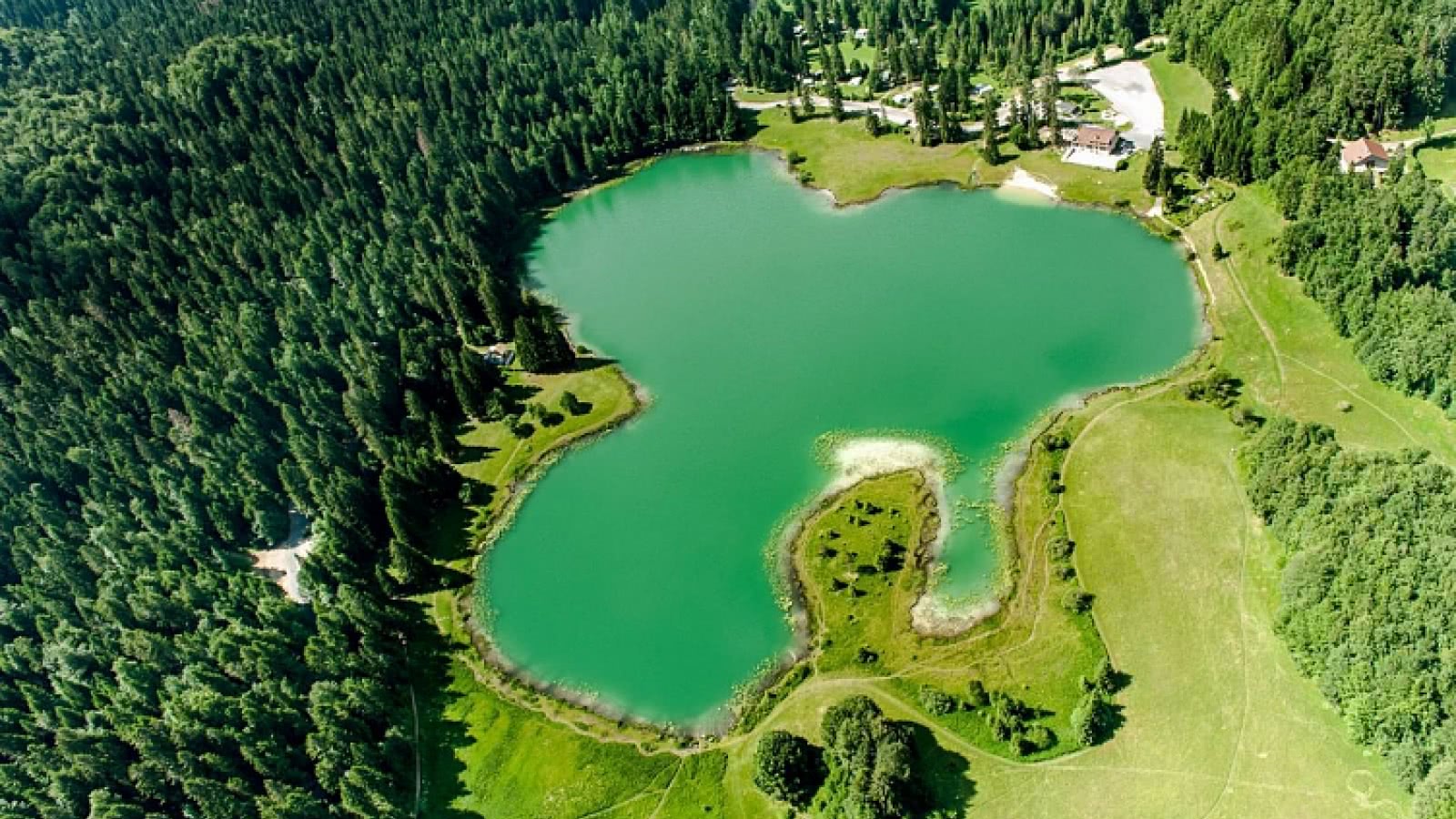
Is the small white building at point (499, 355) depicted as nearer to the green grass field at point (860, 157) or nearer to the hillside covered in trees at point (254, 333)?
the hillside covered in trees at point (254, 333)

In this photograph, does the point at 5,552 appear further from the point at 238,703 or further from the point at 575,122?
the point at 575,122

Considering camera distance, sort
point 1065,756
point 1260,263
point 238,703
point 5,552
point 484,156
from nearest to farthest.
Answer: point 1065,756 < point 238,703 < point 5,552 < point 1260,263 < point 484,156

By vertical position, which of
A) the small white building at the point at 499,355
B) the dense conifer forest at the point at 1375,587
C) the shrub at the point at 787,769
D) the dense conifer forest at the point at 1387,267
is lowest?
the shrub at the point at 787,769

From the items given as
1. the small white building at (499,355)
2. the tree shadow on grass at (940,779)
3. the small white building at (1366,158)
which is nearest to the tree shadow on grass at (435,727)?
the tree shadow on grass at (940,779)

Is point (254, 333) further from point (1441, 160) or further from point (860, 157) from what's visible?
point (1441, 160)

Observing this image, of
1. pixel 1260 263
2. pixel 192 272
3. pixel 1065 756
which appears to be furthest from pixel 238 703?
pixel 1260 263

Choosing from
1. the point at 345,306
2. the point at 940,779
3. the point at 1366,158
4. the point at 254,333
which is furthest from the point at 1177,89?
the point at 254,333

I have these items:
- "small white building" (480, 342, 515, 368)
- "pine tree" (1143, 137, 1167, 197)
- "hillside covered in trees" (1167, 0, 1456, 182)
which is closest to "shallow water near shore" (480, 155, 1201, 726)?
"pine tree" (1143, 137, 1167, 197)

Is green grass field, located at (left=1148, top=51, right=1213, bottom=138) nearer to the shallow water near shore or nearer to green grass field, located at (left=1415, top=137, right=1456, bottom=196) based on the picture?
green grass field, located at (left=1415, top=137, right=1456, bottom=196)
